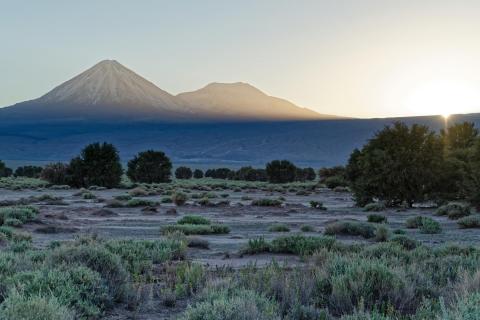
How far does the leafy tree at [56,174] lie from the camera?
64838 mm

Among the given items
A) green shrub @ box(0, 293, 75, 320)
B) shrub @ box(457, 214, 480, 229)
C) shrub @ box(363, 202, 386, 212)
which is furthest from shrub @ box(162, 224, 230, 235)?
shrub @ box(363, 202, 386, 212)

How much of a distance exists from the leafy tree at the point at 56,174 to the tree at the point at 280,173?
3118 cm

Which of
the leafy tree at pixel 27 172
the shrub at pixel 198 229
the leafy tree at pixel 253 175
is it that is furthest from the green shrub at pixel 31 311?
the leafy tree at pixel 27 172

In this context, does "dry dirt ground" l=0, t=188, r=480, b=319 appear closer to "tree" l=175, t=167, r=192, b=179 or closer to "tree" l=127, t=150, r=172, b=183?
"tree" l=127, t=150, r=172, b=183

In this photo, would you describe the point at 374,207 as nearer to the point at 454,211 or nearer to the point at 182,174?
the point at 454,211

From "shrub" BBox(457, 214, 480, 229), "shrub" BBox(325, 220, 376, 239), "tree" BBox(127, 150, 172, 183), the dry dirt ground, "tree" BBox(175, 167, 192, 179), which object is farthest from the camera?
"tree" BBox(175, 167, 192, 179)

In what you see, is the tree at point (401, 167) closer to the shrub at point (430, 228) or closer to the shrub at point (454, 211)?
the shrub at point (454, 211)

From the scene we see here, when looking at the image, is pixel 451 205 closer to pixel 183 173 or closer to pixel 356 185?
pixel 356 185

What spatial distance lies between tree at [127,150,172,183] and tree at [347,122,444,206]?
141ft

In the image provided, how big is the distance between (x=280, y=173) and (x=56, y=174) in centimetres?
3332

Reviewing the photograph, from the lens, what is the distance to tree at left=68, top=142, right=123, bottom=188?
206ft

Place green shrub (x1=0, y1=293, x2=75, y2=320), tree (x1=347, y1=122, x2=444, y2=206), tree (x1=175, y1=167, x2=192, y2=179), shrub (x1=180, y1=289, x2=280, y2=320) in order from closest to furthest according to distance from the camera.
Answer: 1. green shrub (x1=0, y1=293, x2=75, y2=320)
2. shrub (x1=180, y1=289, x2=280, y2=320)
3. tree (x1=347, y1=122, x2=444, y2=206)
4. tree (x1=175, y1=167, x2=192, y2=179)

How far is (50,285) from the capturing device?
25.7ft

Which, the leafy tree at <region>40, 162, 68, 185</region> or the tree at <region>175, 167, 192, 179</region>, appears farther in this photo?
the tree at <region>175, 167, 192, 179</region>
